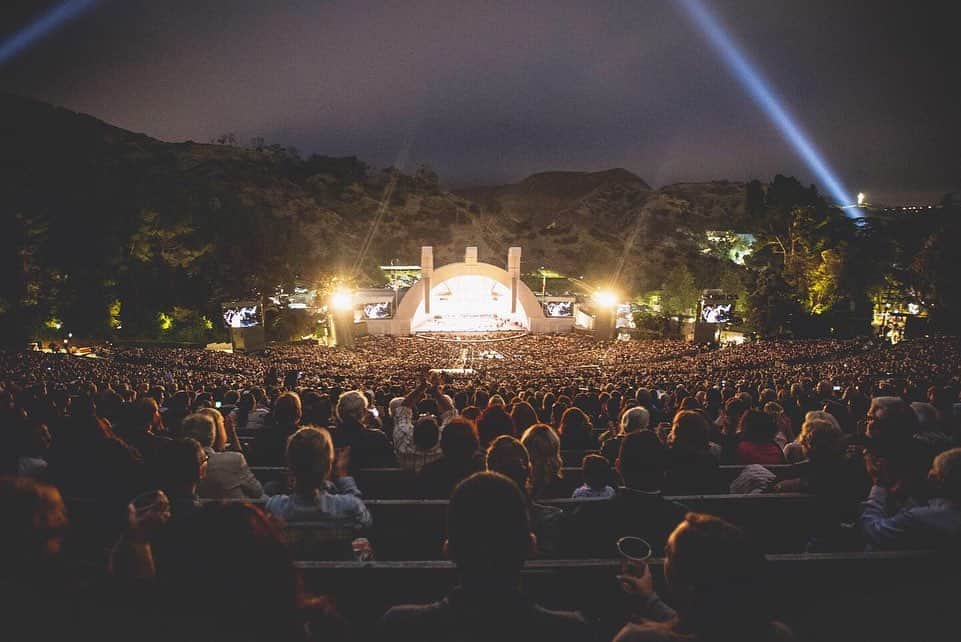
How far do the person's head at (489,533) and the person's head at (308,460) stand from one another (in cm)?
148

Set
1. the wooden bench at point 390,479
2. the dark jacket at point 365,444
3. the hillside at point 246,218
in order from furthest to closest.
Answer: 1. the hillside at point 246,218
2. the dark jacket at point 365,444
3. the wooden bench at point 390,479

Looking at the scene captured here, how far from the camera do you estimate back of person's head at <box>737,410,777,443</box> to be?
16.5 ft

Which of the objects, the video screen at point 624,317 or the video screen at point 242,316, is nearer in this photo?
the video screen at point 242,316

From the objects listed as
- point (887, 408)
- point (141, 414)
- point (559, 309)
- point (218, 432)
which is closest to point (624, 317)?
point (559, 309)

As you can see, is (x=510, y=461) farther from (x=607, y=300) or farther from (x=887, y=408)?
(x=607, y=300)

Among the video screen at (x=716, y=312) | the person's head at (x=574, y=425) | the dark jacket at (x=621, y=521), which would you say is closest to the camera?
the dark jacket at (x=621, y=521)

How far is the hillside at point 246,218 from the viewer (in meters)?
29.4

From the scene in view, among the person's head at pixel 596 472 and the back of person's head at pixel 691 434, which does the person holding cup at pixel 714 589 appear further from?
the back of person's head at pixel 691 434

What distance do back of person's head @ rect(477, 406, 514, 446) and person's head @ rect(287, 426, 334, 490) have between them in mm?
2194

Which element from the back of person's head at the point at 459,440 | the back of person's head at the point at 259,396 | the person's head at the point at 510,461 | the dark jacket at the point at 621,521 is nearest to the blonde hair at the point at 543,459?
the back of person's head at the point at 459,440

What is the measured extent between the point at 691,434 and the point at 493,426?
6.04 ft

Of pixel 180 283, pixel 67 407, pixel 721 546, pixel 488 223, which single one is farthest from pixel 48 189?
pixel 488 223

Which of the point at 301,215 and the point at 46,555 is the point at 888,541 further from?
the point at 301,215

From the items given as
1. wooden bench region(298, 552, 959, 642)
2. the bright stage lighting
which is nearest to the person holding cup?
wooden bench region(298, 552, 959, 642)
